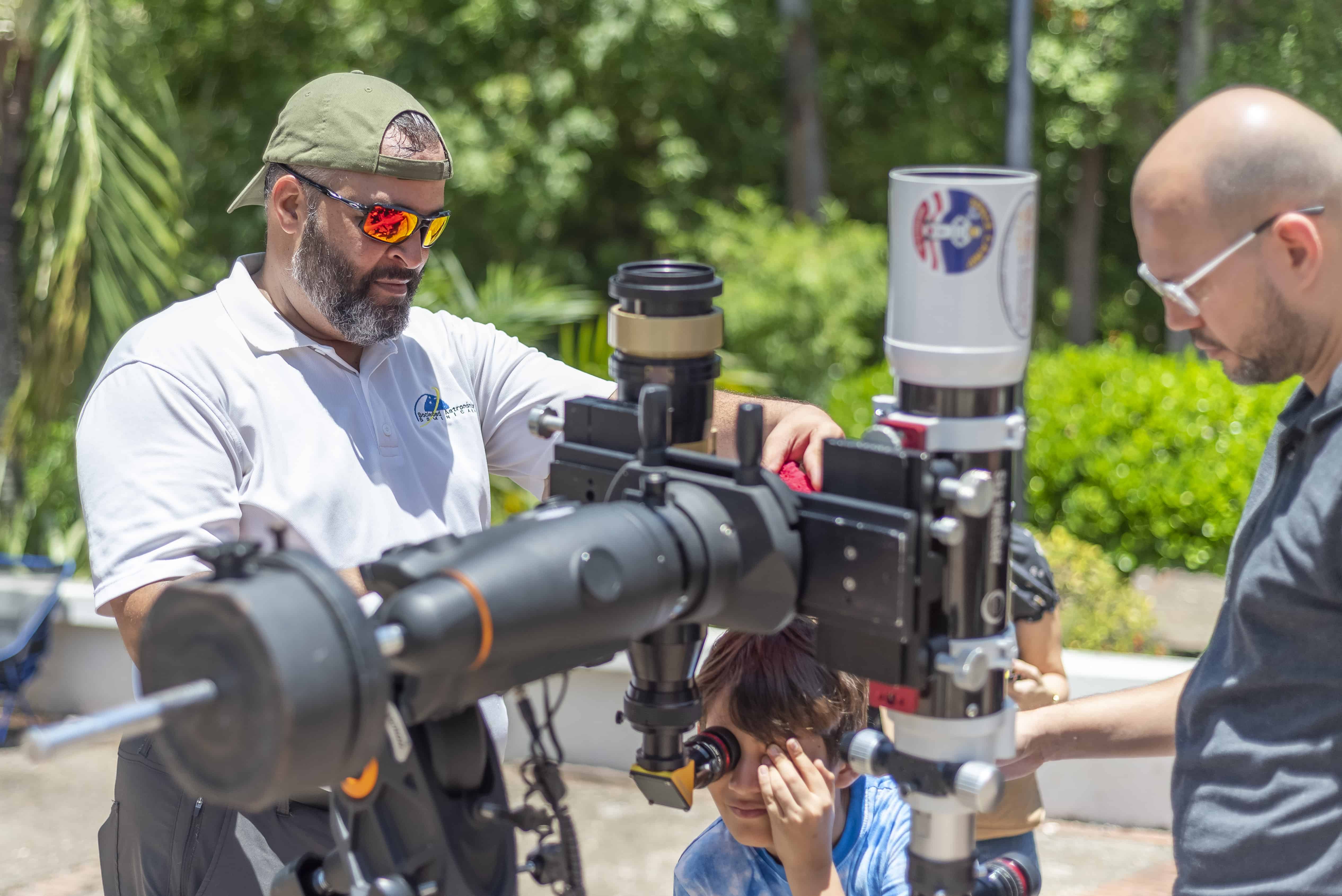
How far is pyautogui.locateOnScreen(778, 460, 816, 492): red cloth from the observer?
5.84 feet

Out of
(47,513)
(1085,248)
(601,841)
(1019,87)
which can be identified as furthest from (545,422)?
(1085,248)

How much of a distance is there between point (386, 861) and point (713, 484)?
0.49 m

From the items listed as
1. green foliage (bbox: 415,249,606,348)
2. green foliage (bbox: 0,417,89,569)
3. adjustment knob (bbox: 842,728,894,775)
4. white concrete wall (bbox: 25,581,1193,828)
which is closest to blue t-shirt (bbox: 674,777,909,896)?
adjustment knob (bbox: 842,728,894,775)

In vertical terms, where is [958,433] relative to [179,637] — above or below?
above

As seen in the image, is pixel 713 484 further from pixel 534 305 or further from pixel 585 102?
Result: pixel 585 102

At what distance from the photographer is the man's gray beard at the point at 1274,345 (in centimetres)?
149

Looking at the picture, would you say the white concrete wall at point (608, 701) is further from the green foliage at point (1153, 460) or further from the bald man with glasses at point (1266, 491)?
the bald man with glasses at point (1266, 491)

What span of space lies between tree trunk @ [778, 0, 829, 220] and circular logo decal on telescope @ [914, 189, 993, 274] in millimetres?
9445

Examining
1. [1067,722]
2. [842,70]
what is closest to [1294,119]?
[1067,722]

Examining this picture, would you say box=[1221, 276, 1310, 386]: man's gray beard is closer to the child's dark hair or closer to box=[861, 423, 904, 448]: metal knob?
box=[861, 423, 904, 448]: metal knob

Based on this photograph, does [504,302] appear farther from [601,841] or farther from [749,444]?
[749,444]

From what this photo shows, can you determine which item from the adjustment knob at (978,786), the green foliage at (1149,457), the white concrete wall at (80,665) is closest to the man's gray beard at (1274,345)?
the adjustment knob at (978,786)

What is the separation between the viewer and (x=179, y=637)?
115cm

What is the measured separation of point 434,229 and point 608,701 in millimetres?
2954
